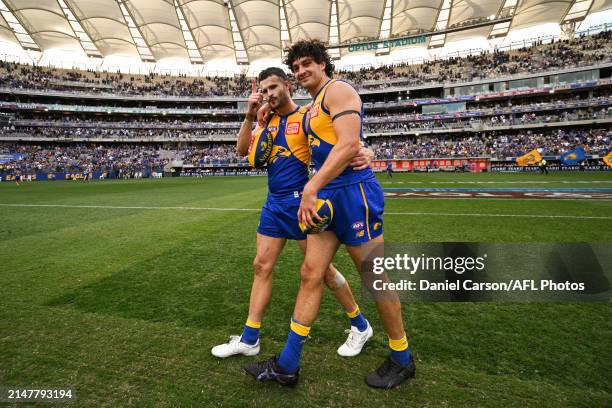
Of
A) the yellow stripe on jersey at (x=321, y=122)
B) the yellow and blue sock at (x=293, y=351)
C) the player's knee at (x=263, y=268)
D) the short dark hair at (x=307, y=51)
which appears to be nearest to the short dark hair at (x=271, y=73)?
the short dark hair at (x=307, y=51)

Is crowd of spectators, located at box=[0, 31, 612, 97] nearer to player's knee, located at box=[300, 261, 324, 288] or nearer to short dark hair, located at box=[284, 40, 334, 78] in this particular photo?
short dark hair, located at box=[284, 40, 334, 78]

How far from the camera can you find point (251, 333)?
2570mm

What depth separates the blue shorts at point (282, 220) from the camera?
274 centimetres

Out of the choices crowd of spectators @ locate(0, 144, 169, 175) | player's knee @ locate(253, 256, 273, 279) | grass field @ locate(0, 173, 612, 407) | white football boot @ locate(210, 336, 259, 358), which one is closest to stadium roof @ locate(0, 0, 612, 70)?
crowd of spectators @ locate(0, 144, 169, 175)

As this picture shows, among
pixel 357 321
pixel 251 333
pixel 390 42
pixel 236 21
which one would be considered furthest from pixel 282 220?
pixel 390 42

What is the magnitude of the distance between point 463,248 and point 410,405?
121 centimetres

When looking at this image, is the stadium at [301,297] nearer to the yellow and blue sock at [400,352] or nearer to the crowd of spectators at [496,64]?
the yellow and blue sock at [400,352]

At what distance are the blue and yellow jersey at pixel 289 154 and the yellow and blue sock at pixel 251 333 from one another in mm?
1080

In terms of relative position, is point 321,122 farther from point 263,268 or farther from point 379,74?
→ point 379,74

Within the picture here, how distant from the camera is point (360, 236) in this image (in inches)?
89.8

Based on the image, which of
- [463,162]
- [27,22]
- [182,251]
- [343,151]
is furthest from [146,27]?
[343,151]

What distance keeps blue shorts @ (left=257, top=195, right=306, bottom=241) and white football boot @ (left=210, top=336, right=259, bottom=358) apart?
889mm

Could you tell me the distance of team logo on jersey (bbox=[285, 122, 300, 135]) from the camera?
9.07ft

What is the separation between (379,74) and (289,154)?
6427cm
